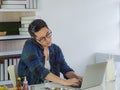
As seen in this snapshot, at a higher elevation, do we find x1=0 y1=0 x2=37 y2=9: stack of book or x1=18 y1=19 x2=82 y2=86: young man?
x1=0 y1=0 x2=37 y2=9: stack of book

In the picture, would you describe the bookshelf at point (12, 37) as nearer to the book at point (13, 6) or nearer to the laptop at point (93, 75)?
the book at point (13, 6)

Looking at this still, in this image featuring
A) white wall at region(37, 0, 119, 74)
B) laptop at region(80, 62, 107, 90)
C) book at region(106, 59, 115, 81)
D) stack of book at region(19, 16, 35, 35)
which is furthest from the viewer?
white wall at region(37, 0, 119, 74)

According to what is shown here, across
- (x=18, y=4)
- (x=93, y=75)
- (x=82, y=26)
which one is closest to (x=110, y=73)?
(x=93, y=75)

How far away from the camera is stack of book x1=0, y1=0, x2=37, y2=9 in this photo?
3779 millimetres

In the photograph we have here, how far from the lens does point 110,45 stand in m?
5.42

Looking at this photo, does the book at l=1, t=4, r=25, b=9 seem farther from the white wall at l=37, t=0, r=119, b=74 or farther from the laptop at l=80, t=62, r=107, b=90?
the laptop at l=80, t=62, r=107, b=90

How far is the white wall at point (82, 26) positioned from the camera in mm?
4617

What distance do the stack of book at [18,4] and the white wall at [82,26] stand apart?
28 cm

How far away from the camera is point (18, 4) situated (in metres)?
3.87

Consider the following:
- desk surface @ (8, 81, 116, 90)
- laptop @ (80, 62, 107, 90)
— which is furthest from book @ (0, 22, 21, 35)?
laptop @ (80, 62, 107, 90)

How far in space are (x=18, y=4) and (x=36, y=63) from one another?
4.93ft

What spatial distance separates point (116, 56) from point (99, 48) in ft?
1.83

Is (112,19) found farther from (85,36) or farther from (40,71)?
(40,71)

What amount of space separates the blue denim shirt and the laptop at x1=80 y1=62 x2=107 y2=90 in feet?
1.41
